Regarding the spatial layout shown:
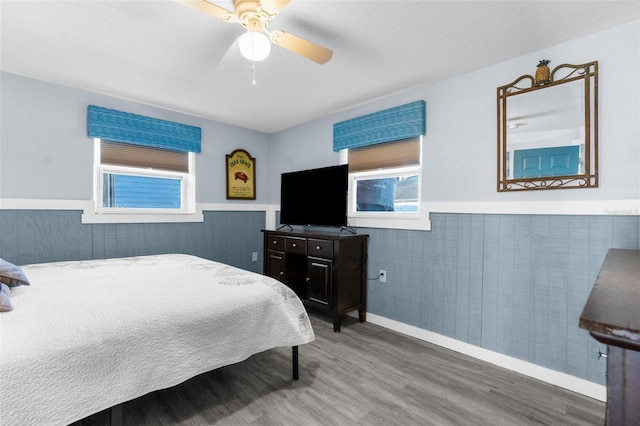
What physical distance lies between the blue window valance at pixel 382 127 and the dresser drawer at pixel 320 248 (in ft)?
3.57

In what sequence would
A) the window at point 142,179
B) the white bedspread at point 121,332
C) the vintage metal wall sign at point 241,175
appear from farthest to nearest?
the vintage metal wall sign at point 241,175, the window at point 142,179, the white bedspread at point 121,332

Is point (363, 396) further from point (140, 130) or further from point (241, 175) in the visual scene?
point (140, 130)

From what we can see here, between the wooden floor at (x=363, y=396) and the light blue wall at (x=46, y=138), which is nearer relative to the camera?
the wooden floor at (x=363, y=396)

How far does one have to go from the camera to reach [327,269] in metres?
3.06

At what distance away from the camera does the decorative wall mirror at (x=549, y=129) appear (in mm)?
1989

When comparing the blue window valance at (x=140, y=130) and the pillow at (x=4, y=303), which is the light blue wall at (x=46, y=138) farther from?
the pillow at (x=4, y=303)

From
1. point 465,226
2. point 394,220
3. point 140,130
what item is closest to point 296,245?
point 394,220

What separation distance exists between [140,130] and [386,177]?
2.62 m

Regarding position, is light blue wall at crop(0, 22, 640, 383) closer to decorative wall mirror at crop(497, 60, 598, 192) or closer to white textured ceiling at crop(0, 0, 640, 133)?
decorative wall mirror at crop(497, 60, 598, 192)

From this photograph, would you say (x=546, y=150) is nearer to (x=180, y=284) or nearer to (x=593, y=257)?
(x=593, y=257)

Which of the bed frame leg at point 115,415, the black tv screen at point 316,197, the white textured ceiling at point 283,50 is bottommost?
the bed frame leg at point 115,415

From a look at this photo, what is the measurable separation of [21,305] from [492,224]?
290 centimetres

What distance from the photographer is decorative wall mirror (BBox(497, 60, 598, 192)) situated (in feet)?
6.53

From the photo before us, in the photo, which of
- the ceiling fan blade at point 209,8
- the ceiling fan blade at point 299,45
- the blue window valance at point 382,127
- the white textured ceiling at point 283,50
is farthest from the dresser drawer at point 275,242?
the ceiling fan blade at point 209,8
